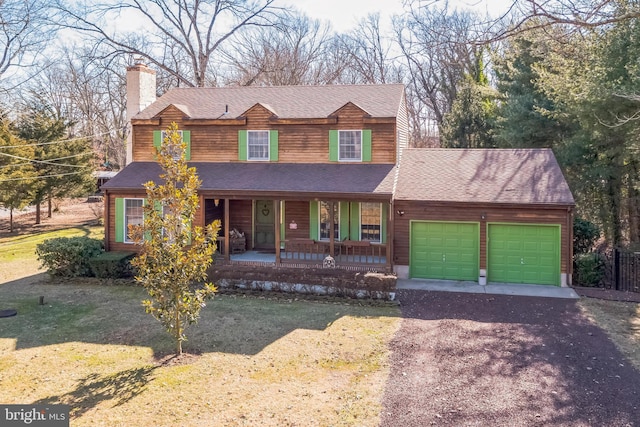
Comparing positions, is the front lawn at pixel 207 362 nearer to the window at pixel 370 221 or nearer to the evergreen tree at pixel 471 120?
the window at pixel 370 221

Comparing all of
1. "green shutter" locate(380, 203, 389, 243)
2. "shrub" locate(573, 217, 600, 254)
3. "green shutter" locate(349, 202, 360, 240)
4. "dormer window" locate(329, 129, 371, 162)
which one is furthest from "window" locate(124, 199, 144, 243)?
→ "shrub" locate(573, 217, 600, 254)

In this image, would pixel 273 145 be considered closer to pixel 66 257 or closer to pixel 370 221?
pixel 370 221

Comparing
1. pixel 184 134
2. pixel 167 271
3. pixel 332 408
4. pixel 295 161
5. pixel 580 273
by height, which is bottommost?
pixel 332 408

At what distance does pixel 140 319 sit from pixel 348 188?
23.5 feet

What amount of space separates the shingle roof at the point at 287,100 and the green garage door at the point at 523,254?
18.1ft

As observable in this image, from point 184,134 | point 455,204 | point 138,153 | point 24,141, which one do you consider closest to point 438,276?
point 455,204

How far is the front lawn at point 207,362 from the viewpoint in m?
6.41

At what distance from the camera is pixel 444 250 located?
14523 millimetres

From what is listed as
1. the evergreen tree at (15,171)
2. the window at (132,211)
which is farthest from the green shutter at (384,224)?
the evergreen tree at (15,171)

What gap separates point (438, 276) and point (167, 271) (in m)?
9.33

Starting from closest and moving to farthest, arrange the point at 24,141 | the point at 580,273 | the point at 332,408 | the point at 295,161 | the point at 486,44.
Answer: the point at 332,408, the point at 486,44, the point at 580,273, the point at 295,161, the point at 24,141

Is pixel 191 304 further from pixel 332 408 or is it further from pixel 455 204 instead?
pixel 455 204

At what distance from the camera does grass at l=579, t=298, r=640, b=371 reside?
880cm

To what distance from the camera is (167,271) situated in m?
7.96
